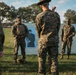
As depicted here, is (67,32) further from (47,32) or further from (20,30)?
(47,32)

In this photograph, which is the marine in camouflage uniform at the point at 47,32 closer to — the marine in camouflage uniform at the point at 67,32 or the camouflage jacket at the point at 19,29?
the camouflage jacket at the point at 19,29

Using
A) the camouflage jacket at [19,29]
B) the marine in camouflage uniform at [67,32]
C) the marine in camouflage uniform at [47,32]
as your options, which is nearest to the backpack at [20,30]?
the camouflage jacket at [19,29]

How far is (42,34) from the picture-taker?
805 centimetres

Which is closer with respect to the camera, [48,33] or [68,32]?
[48,33]

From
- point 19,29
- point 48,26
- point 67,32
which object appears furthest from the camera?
point 67,32

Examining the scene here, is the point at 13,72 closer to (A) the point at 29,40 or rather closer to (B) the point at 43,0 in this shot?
(B) the point at 43,0

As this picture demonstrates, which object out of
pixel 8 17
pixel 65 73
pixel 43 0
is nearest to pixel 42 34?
pixel 43 0

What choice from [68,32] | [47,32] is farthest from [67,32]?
[47,32]

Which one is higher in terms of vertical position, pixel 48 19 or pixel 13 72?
pixel 48 19

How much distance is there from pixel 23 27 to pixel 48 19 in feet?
19.7

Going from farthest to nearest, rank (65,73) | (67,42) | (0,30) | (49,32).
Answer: (67,42) < (65,73) < (49,32) < (0,30)

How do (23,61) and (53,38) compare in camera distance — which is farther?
(23,61)

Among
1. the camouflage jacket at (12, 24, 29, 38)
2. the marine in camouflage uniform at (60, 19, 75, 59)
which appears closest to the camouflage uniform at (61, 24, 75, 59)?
the marine in camouflage uniform at (60, 19, 75, 59)

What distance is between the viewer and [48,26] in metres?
7.93
